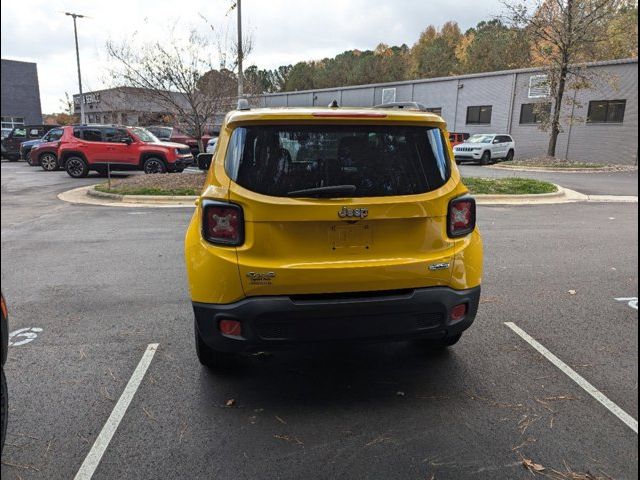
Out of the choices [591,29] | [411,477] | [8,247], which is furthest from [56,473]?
[591,29]

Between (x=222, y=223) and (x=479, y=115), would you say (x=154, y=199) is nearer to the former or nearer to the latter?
(x=222, y=223)

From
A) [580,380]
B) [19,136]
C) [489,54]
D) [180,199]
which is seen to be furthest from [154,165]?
[489,54]

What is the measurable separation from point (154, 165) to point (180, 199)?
6.37 m

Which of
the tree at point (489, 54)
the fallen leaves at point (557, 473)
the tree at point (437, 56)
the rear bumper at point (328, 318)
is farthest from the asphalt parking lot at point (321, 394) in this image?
the tree at point (437, 56)

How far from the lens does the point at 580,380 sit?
343cm

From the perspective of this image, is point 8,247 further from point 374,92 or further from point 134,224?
point 374,92

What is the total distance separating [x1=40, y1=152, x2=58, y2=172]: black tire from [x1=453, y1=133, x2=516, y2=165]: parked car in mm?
18744

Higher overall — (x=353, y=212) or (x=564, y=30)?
(x=564, y=30)

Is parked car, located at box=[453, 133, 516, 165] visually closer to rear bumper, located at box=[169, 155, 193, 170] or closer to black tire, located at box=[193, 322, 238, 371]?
rear bumper, located at box=[169, 155, 193, 170]

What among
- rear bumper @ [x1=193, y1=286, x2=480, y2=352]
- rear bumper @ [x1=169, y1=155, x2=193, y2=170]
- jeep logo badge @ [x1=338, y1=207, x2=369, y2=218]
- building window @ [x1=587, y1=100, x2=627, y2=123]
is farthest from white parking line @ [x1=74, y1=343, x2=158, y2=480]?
building window @ [x1=587, y1=100, x2=627, y2=123]

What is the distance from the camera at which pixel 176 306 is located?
4.90m

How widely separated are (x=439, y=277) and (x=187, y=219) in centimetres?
779

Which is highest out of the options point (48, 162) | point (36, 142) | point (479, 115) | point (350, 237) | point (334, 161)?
point (479, 115)

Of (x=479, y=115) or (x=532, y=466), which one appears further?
(x=479, y=115)
